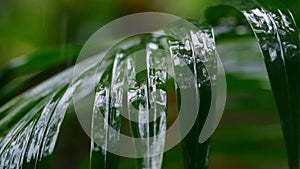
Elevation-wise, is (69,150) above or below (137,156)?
below

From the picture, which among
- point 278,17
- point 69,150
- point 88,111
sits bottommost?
point 69,150

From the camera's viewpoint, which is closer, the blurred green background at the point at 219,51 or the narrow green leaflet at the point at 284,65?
the narrow green leaflet at the point at 284,65

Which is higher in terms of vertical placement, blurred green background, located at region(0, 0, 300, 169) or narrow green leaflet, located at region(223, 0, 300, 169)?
narrow green leaflet, located at region(223, 0, 300, 169)

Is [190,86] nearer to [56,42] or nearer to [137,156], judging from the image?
[137,156]

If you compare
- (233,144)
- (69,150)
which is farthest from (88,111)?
(69,150)

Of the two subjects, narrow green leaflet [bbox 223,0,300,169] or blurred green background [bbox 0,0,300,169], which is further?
blurred green background [bbox 0,0,300,169]

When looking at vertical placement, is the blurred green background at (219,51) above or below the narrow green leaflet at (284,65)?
below

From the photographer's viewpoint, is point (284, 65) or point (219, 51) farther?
point (219, 51)

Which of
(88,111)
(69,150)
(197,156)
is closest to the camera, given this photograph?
(197,156)
